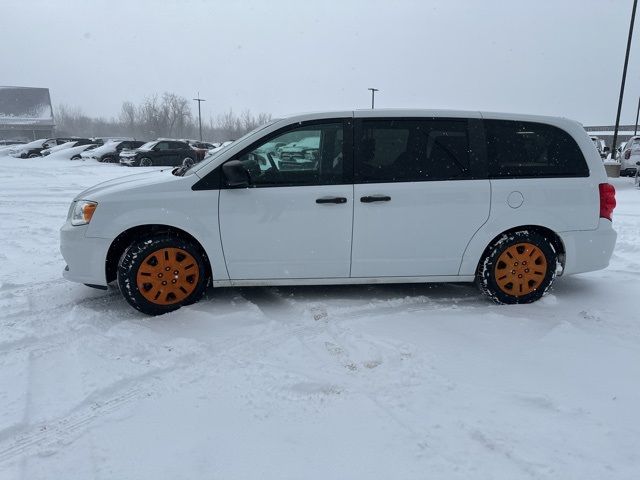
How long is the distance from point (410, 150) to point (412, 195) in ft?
1.32

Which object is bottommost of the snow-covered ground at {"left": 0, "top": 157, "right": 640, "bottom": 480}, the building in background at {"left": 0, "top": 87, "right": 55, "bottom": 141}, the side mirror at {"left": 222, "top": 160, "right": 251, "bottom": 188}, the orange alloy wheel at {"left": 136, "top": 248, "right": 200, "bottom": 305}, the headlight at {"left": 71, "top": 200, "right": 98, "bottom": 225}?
the snow-covered ground at {"left": 0, "top": 157, "right": 640, "bottom": 480}

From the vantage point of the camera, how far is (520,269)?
13.8 ft

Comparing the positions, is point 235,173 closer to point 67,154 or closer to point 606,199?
point 606,199

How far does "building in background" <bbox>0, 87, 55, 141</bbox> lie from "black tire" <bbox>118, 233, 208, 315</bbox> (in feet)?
225

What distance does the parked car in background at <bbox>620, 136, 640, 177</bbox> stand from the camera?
54.0ft

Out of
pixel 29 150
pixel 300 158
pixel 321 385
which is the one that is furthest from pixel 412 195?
pixel 29 150

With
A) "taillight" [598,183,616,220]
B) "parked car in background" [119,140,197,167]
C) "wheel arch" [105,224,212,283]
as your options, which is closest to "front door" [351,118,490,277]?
"taillight" [598,183,616,220]

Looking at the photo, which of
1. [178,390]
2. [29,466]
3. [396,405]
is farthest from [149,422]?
[396,405]

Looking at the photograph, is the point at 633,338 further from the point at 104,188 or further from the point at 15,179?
the point at 15,179

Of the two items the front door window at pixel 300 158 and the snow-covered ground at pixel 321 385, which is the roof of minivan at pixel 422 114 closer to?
the front door window at pixel 300 158

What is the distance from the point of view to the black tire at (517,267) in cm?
415

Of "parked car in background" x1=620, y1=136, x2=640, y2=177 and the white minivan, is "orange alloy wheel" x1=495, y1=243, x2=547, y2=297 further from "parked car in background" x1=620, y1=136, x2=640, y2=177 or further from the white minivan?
"parked car in background" x1=620, y1=136, x2=640, y2=177

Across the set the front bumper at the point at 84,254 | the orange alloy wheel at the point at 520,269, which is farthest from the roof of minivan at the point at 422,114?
the front bumper at the point at 84,254

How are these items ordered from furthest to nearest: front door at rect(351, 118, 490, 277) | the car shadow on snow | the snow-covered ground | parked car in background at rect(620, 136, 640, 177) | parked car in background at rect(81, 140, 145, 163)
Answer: parked car in background at rect(81, 140, 145, 163)
parked car in background at rect(620, 136, 640, 177)
the car shadow on snow
front door at rect(351, 118, 490, 277)
the snow-covered ground
